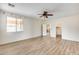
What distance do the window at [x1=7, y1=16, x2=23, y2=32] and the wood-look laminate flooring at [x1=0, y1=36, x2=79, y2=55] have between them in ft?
1.22

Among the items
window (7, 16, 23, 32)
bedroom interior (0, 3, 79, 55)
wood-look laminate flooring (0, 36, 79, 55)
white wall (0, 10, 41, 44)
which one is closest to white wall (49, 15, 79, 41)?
bedroom interior (0, 3, 79, 55)

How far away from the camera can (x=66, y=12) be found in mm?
2354

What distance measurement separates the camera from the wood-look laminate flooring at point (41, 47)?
2.15 meters

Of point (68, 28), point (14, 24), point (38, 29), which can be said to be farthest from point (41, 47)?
point (68, 28)

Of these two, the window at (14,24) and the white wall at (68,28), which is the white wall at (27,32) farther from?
the white wall at (68,28)

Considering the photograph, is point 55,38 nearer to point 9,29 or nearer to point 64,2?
point 64,2

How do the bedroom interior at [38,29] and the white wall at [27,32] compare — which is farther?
the white wall at [27,32]

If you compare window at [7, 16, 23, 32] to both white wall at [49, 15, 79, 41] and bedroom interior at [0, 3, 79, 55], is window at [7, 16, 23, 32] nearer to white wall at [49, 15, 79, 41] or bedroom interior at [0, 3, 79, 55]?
bedroom interior at [0, 3, 79, 55]

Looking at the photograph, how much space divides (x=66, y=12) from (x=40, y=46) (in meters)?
1.11

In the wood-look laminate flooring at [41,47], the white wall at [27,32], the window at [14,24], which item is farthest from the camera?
the white wall at [27,32]

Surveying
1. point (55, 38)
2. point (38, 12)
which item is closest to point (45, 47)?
point (55, 38)

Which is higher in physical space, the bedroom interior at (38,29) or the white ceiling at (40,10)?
the white ceiling at (40,10)

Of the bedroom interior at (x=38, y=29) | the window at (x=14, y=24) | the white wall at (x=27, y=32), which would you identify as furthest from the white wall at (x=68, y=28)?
the window at (x=14, y=24)

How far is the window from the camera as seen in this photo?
242 cm
